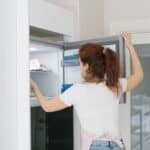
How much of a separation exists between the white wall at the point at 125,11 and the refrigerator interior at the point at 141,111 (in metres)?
0.27

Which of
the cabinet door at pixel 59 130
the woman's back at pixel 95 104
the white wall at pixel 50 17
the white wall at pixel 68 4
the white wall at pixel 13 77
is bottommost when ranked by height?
the cabinet door at pixel 59 130

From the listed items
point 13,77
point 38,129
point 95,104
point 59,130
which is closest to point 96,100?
point 95,104

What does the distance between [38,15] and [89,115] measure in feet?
2.49

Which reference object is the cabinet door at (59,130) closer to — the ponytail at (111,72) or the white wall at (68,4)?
the ponytail at (111,72)

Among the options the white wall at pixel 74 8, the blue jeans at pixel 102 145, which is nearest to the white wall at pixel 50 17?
the white wall at pixel 74 8

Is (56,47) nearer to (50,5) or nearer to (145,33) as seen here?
(50,5)

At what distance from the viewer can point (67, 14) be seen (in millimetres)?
2346

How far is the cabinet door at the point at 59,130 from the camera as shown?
2.04 meters

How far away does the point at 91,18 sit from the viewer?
2.74 m

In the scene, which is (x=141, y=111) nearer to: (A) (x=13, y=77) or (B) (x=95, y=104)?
(B) (x=95, y=104)

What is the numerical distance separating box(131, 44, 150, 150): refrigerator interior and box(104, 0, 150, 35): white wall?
0.90ft

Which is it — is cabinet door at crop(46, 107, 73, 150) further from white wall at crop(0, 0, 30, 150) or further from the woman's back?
white wall at crop(0, 0, 30, 150)

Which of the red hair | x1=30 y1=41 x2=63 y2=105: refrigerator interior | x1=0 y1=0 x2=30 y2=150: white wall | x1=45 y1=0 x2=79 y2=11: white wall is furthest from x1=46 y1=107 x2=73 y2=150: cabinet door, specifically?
x1=0 y1=0 x2=30 y2=150: white wall

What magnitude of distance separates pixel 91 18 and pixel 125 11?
1.32 ft
